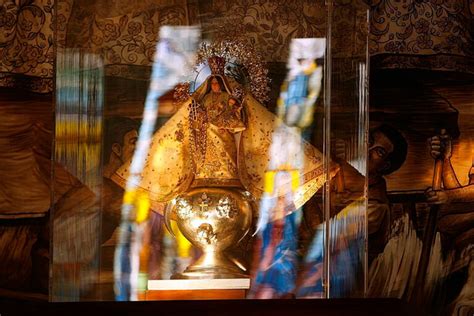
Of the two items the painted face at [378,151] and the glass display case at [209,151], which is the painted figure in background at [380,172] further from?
the glass display case at [209,151]

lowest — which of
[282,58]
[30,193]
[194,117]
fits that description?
[30,193]

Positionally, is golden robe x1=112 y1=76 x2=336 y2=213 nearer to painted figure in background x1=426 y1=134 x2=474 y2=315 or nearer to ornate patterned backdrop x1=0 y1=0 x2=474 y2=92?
ornate patterned backdrop x1=0 y1=0 x2=474 y2=92

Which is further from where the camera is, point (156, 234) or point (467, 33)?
point (467, 33)

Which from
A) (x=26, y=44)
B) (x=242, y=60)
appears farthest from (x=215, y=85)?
(x=26, y=44)

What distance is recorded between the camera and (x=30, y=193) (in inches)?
277

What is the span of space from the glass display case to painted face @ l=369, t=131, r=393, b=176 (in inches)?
48.9

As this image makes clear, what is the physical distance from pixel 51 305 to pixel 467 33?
5420 mm

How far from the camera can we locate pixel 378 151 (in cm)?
742

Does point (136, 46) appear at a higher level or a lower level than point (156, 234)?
higher

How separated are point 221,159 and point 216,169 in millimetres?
78

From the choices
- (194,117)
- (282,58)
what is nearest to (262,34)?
(282,58)

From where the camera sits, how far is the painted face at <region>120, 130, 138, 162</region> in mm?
5883

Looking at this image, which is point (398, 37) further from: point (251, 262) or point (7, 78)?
point (7, 78)

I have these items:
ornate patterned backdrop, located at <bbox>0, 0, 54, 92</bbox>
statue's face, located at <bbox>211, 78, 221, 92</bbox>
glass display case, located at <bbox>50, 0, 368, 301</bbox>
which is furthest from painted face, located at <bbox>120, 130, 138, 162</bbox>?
ornate patterned backdrop, located at <bbox>0, 0, 54, 92</bbox>
